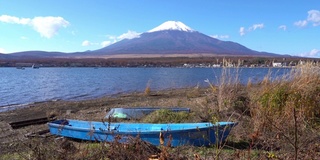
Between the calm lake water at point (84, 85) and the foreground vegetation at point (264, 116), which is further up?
the foreground vegetation at point (264, 116)

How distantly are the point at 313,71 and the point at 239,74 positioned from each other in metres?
2.13

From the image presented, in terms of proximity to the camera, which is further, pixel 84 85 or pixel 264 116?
pixel 84 85

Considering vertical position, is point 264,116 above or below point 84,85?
above

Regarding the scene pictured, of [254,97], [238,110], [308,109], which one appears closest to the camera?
[308,109]

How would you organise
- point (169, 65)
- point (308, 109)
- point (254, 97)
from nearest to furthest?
point (308, 109) → point (254, 97) → point (169, 65)

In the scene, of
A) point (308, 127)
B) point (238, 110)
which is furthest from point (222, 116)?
point (308, 127)

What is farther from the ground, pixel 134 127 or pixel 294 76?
pixel 294 76

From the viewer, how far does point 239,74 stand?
9.91 metres

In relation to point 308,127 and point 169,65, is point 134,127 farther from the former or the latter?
point 169,65

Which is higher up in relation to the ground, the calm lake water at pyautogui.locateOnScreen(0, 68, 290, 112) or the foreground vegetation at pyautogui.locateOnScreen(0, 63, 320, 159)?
the foreground vegetation at pyautogui.locateOnScreen(0, 63, 320, 159)

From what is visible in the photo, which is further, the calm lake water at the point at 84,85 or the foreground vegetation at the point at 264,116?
the calm lake water at the point at 84,85

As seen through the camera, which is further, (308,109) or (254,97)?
(254,97)

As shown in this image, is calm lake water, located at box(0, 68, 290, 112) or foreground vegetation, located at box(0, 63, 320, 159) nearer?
foreground vegetation, located at box(0, 63, 320, 159)

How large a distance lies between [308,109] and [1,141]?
29.4ft
